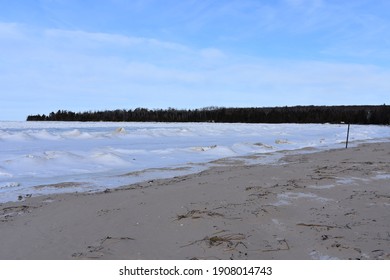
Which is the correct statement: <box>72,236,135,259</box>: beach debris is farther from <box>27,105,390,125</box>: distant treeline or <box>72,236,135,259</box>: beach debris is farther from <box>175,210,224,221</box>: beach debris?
<box>27,105,390,125</box>: distant treeline

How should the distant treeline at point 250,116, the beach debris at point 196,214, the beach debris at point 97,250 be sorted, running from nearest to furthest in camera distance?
the beach debris at point 97,250 < the beach debris at point 196,214 < the distant treeline at point 250,116

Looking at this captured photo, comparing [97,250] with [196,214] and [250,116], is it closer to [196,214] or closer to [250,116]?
[196,214]

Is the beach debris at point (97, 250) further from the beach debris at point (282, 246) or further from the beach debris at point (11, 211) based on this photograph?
the beach debris at point (11, 211)

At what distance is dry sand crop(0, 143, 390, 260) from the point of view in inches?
157

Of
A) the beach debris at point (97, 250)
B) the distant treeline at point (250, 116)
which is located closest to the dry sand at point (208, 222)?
the beach debris at point (97, 250)

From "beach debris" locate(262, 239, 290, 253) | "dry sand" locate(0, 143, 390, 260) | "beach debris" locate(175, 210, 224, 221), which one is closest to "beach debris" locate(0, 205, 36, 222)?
"dry sand" locate(0, 143, 390, 260)

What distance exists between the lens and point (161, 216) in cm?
539

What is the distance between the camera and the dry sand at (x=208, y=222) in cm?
400

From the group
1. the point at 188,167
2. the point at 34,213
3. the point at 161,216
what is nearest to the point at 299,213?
the point at 161,216

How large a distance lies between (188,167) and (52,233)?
727cm

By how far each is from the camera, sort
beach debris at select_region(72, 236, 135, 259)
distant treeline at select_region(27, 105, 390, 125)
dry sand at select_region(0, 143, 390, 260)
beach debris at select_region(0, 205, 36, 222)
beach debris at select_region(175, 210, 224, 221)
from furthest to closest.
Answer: distant treeline at select_region(27, 105, 390, 125) < beach debris at select_region(0, 205, 36, 222) < beach debris at select_region(175, 210, 224, 221) < dry sand at select_region(0, 143, 390, 260) < beach debris at select_region(72, 236, 135, 259)

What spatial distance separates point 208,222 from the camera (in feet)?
16.3

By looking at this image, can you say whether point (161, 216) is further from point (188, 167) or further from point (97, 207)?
point (188, 167)
